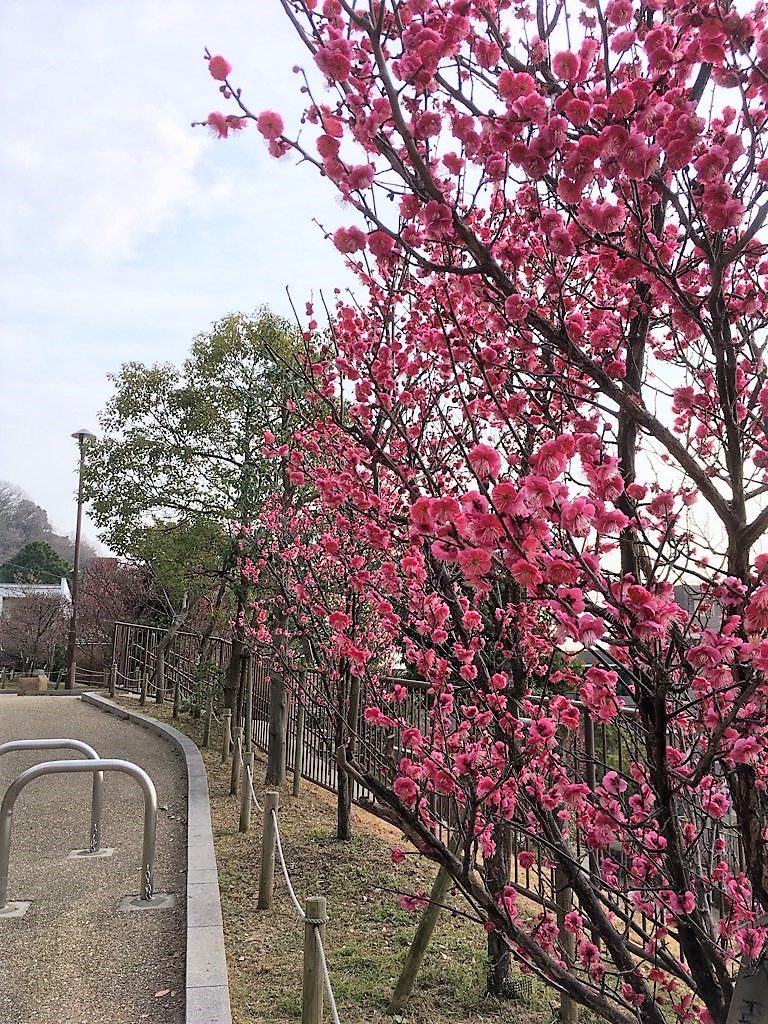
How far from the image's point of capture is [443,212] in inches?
87.0

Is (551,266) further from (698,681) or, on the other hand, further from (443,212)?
(698,681)

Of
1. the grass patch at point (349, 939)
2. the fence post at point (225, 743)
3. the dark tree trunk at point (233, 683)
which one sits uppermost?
the dark tree trunk at point (233, 683)

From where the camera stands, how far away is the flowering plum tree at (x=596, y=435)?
1.96 metres

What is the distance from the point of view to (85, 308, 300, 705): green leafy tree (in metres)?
10.4

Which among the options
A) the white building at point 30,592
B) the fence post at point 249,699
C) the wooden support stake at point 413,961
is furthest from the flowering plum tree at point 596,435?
the white building at point 30,592

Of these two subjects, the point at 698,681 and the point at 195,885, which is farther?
the point at 195,885

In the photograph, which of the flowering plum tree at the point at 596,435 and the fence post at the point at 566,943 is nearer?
the flowering plum tree at the point at 596,435

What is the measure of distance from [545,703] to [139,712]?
35.8 ft

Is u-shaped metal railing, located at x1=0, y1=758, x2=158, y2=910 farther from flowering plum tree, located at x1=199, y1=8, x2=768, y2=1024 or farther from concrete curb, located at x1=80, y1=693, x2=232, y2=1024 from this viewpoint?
flowering plum tree, located at x1=199, y1=8, x2=768, y2=1024

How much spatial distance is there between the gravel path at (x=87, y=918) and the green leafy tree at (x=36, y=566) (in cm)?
3036

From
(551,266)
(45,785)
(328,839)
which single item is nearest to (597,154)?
(551,266)

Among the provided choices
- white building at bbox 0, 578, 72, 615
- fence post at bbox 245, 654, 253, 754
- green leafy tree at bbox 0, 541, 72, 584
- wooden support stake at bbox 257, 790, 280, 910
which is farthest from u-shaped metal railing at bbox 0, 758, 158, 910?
green leafy tree at bbox 0, 541, 72, 584

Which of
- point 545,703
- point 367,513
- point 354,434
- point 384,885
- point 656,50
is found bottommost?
point 384,885

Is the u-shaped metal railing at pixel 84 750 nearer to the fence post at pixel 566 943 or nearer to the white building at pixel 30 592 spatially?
the fence post at pixel 566 943
